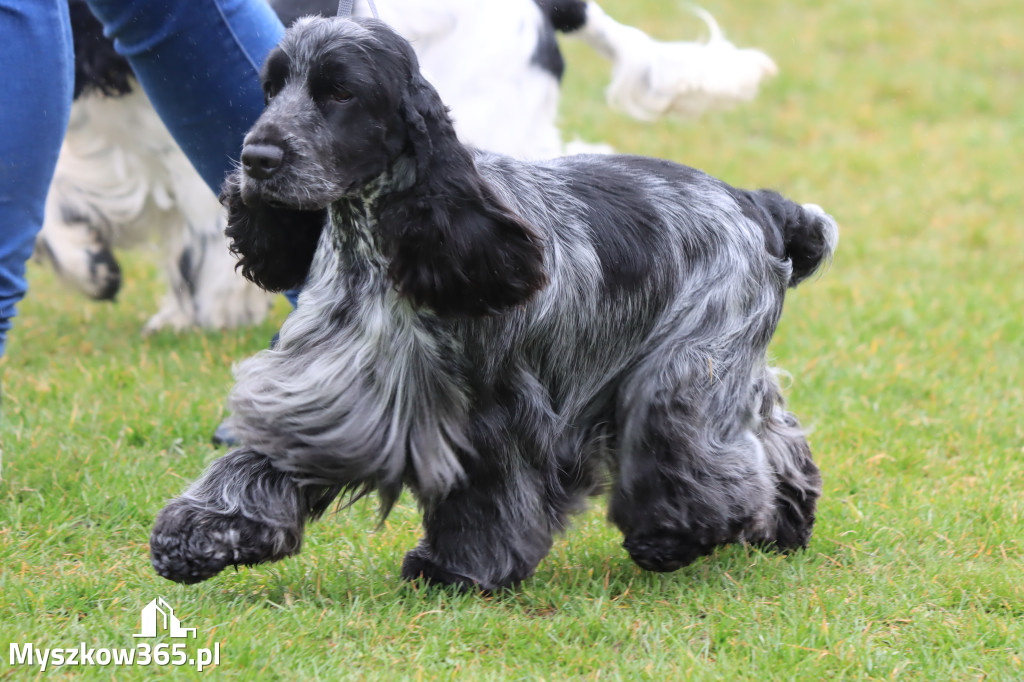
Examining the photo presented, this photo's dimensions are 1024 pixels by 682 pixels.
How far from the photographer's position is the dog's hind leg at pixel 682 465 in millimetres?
3123

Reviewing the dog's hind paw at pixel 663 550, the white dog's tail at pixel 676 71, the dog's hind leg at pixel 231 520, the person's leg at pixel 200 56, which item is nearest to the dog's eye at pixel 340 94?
the dog's hind leg at pixel 231 520

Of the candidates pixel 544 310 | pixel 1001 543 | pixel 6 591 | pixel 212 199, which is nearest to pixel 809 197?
pixel 212 199

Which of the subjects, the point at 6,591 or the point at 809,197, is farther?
the point at 809,197

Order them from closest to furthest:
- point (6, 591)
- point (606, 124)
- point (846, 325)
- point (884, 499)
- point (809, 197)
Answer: point (6, 591)
point (884, 499)
point (846, 325)
point (809, 197)
point (606, 124)

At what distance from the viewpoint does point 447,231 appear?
8.83 feet

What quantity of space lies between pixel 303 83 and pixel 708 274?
1.12 meters

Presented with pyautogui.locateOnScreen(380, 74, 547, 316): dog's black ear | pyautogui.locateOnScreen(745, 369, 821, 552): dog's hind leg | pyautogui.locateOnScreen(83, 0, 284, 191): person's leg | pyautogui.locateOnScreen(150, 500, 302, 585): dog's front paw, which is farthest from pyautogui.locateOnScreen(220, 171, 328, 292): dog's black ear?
pyautogui.locateOnScreen(745, 369, 821, 552): dog's hind leg

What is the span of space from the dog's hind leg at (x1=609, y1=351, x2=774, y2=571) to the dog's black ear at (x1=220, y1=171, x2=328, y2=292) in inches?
34.2

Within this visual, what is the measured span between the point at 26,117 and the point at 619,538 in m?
1.92

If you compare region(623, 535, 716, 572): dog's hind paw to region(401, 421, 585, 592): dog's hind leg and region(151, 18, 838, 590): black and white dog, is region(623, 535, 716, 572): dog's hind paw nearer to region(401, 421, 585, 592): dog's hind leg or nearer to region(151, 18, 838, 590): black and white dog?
region(151, 18, 838, 590): black and white dog

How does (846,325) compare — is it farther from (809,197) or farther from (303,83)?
(303,83)

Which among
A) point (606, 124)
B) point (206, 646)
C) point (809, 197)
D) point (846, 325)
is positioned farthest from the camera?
point (606, 124)

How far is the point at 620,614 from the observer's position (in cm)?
299

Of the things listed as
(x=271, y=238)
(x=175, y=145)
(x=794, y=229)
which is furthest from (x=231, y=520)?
(x=175, y=145)
